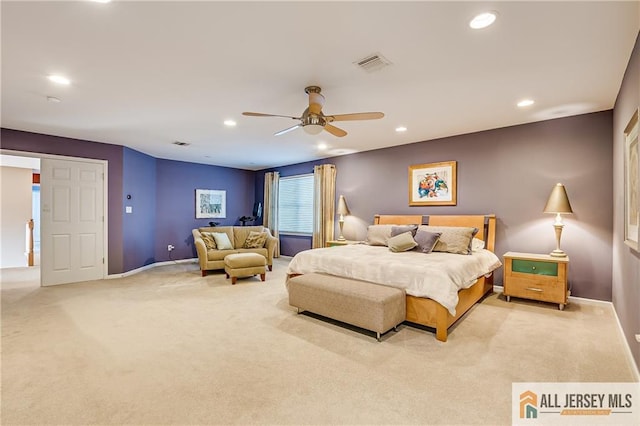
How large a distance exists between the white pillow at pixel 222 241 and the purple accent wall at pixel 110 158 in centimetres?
175

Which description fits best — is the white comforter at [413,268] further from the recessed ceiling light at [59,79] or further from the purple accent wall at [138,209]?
the purple accent wall at [138,209]

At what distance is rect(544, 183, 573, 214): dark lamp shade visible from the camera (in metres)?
3.84

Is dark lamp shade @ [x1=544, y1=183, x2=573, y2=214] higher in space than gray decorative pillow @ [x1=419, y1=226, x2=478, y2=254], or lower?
higher

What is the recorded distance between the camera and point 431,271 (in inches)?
121

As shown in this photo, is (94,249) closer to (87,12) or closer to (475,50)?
(87,12)

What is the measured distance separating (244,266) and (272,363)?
300 cm

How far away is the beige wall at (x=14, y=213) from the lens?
7207 millimetres

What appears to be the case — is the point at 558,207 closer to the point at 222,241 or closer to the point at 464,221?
the point at 464,221

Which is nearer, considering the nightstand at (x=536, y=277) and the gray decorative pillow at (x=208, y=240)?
the nightstand at (x=536, y=277)

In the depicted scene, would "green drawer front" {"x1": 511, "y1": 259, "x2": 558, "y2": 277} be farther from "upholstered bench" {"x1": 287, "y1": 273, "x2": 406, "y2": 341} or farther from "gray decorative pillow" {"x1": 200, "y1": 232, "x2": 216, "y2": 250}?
"gray decorative pillow" {"x1": 200, "y1": 232, "x2": 216, "y2": 250}

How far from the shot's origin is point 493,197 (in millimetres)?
4723

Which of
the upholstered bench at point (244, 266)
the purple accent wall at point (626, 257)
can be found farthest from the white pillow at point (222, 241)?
the purple accent wall at point (626, 257)

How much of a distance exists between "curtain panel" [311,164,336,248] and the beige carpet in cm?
306

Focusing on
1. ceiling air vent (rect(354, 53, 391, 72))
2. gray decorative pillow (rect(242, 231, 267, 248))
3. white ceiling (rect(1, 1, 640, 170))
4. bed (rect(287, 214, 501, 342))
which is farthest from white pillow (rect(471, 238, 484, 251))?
gray decorative pillow (rect(242, 231, 267, 248))
